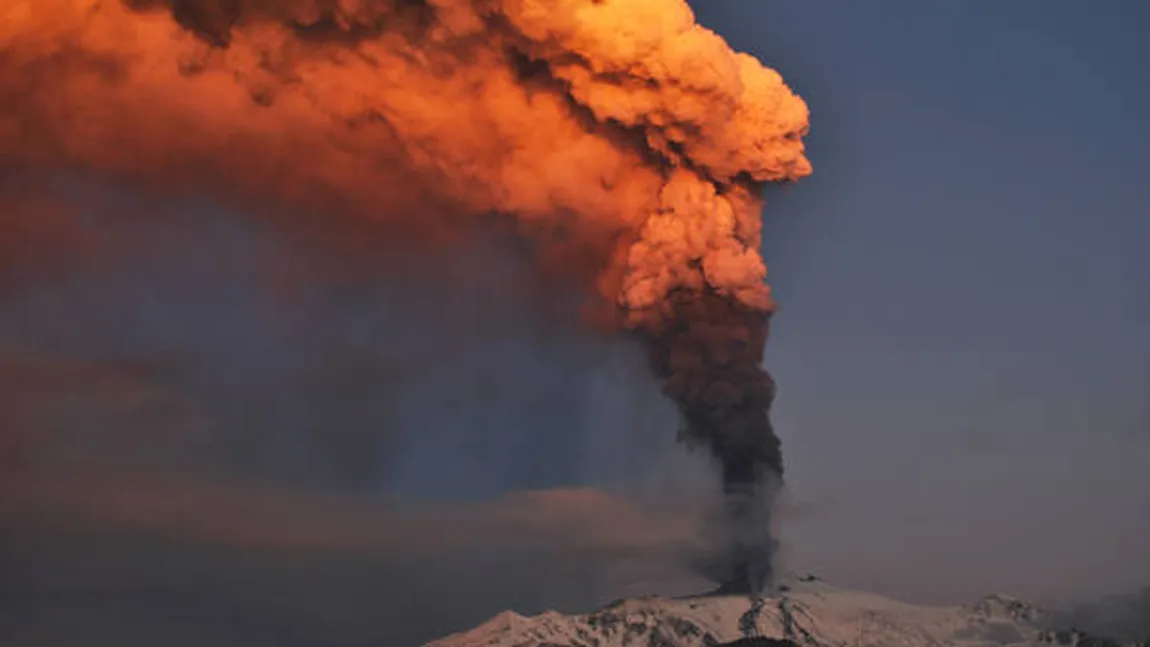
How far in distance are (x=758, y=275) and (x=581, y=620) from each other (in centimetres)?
7541

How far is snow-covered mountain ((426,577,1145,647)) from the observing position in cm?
10006

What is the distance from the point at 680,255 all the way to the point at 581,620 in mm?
75833

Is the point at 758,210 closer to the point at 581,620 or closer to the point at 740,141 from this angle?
the point at 740,141

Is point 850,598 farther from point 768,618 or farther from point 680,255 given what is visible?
point 680,255

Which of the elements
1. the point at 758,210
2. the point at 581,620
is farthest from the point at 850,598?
the point at 758,210

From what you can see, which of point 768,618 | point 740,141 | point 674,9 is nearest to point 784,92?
point 740,141

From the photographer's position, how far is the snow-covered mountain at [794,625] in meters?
100

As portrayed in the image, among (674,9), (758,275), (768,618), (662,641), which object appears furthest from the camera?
(662,641)

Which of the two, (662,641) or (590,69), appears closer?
(590,69)

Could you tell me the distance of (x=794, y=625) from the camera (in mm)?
100062

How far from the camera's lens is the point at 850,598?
114562 mm

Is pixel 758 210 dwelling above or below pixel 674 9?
below

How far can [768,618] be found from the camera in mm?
99438

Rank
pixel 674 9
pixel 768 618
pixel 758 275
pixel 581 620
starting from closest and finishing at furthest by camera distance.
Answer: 1. pixel 674 9
2. pixel 758 275
3. pixel 768 618
4. pixel 581 620
